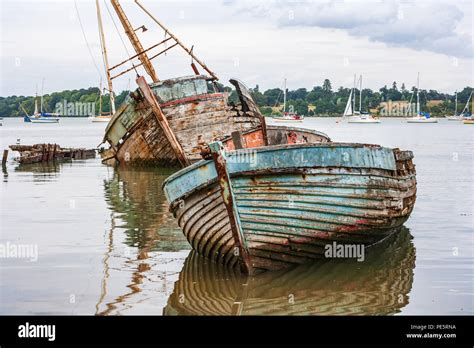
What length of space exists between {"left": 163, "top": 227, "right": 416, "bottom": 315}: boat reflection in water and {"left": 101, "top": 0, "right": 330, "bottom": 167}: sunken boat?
38.2ft

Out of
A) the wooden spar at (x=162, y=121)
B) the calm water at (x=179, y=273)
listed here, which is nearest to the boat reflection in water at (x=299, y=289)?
the calm water at (x=179, y=273)

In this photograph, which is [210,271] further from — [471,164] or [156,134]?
[471,164]

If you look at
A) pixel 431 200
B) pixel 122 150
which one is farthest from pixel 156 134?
pixel 431 200

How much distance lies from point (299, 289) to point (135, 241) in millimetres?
4201

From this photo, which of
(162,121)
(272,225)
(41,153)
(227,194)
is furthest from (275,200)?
(41,153)

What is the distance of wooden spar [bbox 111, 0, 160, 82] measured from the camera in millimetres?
26766

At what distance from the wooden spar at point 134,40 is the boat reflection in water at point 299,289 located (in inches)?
636

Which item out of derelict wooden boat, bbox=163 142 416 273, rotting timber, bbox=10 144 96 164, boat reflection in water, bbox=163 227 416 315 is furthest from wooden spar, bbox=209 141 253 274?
rotting timber, bbox=10 144 96 164

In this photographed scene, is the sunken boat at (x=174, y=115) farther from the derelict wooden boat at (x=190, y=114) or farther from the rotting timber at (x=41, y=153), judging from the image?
the rotting timber at (x=41, y=153)

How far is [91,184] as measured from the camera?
2381cm

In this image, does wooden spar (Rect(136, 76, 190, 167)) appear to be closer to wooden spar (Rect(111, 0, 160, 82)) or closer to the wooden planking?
wooden spar (Rect(111, 0, 160, 82))

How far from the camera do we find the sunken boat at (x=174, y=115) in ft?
79.6
